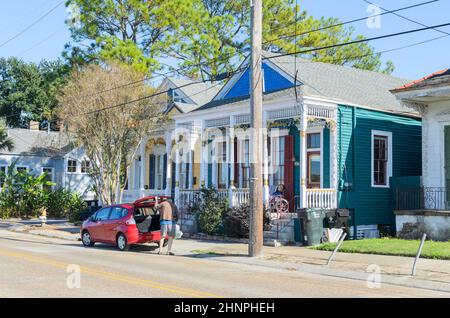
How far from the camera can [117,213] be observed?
61.9ft

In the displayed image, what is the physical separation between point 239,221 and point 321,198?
305cm

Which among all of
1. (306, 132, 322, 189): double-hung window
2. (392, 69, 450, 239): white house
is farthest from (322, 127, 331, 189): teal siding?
(392, 69, 450, 239): white house

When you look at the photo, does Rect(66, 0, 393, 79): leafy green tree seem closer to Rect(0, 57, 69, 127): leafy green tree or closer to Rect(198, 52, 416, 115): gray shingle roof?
Rect(198, 52, 416, 115): gray shingle roof

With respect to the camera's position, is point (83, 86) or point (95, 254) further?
point (83, 86)

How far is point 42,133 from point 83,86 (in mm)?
23532

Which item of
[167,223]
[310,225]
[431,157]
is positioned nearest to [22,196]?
[167,223]

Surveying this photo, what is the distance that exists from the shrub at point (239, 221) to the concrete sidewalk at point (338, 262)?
28.4 inches

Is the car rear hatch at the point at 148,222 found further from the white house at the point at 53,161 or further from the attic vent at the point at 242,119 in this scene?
the white house at the point at 53,161

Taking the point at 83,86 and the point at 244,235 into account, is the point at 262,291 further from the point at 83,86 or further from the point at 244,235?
the point at 83,86

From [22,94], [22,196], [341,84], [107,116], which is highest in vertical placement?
[22,94]

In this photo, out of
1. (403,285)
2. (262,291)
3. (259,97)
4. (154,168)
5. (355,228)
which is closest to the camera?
(262,291)

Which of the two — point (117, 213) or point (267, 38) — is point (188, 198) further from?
→ point (267, 38)
